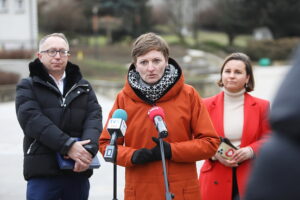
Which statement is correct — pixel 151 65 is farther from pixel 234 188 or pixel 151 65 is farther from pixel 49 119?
pixel 234 188

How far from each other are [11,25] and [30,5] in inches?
69.6

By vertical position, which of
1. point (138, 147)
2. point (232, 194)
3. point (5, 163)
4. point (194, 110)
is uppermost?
point (194, 110)

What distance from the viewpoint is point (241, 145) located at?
4348mm

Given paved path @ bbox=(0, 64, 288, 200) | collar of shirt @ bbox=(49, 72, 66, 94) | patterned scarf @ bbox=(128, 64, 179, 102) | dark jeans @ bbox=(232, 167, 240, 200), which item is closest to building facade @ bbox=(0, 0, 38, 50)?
paved path @ bbox=(0, 64, 288, 200)

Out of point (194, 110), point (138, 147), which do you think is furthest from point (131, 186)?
point (194, 110)

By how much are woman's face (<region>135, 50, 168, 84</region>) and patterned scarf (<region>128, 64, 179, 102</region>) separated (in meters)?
0.04

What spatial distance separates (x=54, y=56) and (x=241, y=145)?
5.14 feet

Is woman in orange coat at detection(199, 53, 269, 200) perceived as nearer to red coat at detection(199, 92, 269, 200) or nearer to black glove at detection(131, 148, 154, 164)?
red coat at detection(199, 92, 269, 200)

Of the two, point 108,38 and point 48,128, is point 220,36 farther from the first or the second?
point 48,128

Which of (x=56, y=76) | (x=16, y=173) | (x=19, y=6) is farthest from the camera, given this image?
(x=19, y=6)

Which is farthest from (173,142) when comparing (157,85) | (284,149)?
(284,149)

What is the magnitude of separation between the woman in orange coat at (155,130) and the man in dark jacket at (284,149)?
225cm

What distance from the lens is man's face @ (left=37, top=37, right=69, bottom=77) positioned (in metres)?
4.21

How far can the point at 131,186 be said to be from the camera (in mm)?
3703
